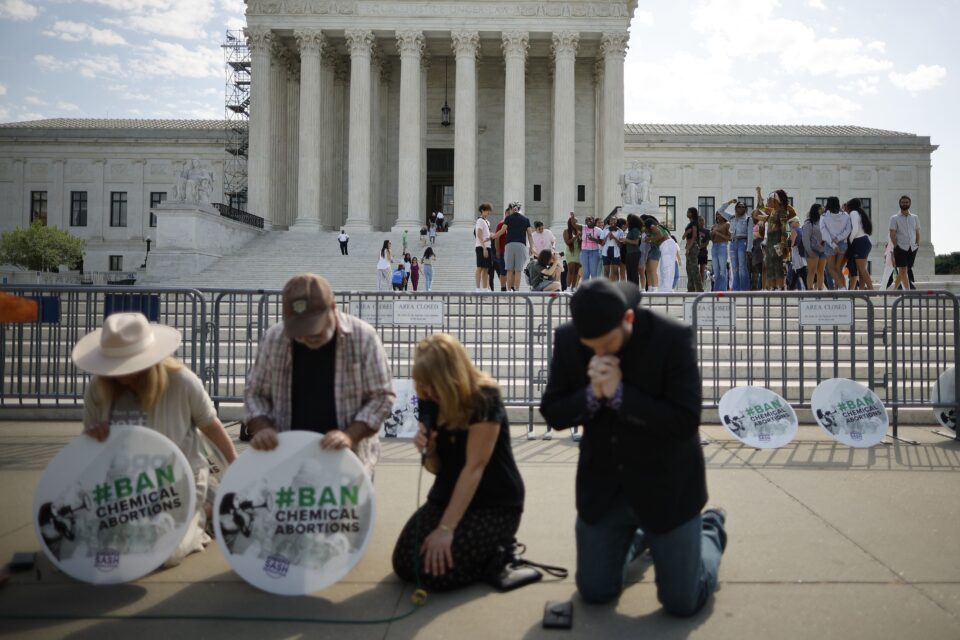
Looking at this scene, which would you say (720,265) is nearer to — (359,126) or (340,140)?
(359,126)

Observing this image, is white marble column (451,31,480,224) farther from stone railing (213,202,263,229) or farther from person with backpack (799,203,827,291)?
person with backpack (799,203,827,291)

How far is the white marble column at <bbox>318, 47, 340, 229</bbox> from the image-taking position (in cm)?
3666

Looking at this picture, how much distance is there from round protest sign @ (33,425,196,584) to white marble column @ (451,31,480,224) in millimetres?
31916

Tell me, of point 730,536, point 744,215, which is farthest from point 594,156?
point 730,536

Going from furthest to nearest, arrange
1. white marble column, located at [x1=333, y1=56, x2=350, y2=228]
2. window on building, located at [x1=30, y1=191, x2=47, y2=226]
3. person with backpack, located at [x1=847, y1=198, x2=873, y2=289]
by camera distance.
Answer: window on building, located at [x1=30, y1=191, x2=47, y2=226] < white marble column, located at [x1=333, y1=56, x2=350, y2=228] < person with backpack, located at [x1=847, y1=198, x2=873, y2=289]

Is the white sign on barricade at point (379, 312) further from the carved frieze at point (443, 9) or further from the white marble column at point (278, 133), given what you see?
the carved frieze at point (443, 9)

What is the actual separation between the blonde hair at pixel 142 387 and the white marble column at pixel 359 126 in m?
31.6

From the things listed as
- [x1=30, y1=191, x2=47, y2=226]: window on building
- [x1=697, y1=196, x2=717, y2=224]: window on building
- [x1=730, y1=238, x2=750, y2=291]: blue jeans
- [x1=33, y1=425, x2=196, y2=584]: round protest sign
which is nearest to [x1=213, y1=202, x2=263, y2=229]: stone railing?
[x1=730, y1=238, x2=750, y2=291]: blue jeans

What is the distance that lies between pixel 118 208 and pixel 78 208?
10.6 ft

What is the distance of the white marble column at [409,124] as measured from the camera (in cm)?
3547

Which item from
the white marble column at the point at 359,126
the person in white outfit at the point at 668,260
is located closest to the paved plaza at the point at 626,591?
the person in white outfit at the point at 668,260

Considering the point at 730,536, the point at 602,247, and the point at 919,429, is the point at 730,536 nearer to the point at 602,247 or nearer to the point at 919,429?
the point at 919,429

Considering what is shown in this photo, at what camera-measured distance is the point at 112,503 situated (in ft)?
12.2

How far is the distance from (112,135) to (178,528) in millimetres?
58457
